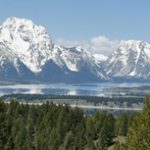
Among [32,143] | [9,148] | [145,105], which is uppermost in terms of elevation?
[145,105]

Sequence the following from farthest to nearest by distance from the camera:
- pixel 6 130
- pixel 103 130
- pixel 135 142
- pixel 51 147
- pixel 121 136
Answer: pixel 121 136 < pixel 103 130 < pixel 51 147 < pixel 6 130 < pixel 135 142

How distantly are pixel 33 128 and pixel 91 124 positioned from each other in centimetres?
2098

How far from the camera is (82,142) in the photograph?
16400cm

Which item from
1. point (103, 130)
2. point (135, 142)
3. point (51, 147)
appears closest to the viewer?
point (135, 142)

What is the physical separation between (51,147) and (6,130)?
3946 inches

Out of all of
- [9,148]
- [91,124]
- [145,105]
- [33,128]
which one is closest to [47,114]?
[33,128]

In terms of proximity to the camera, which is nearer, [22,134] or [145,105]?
[145,105]

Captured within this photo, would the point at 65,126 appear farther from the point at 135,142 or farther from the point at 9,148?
the point at 135,142

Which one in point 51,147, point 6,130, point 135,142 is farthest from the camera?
point 51,147

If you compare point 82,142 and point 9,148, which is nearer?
point 9,148

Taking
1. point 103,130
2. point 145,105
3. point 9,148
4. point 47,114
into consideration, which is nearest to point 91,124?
point 103,130

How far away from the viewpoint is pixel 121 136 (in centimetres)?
18362

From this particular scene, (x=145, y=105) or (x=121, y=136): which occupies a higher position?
(x=145, y=105)

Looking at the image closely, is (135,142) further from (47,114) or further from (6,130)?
(47,114)
